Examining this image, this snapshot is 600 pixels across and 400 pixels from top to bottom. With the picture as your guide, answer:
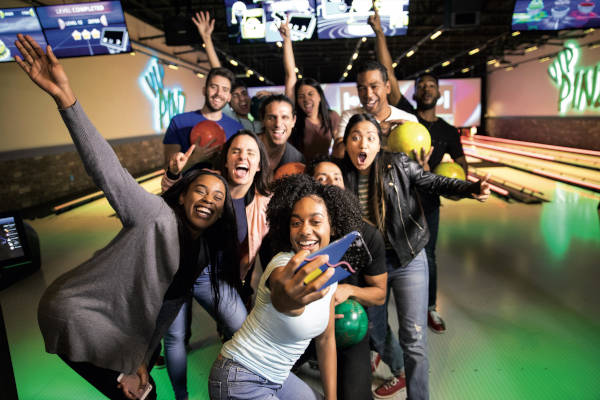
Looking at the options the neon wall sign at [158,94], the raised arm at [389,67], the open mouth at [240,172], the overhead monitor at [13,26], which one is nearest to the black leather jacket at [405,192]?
the open mouth at [240,172]

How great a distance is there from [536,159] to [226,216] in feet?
32.8

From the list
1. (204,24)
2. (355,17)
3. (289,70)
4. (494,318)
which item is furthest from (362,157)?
(355,17)

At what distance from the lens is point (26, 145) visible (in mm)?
6203

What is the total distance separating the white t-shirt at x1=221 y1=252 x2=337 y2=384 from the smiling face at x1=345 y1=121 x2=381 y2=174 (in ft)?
2.36

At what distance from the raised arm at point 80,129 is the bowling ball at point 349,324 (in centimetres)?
82

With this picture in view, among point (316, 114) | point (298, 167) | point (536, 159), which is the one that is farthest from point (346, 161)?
point (536, 159)

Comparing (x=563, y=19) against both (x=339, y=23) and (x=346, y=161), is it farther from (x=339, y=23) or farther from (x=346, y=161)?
(x=346, y=161)

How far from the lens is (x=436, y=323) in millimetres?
2367

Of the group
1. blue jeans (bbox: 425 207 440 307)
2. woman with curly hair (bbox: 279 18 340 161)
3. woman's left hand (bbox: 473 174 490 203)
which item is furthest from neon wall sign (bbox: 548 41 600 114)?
woman's left hand (bbox: 473 174 490 203)

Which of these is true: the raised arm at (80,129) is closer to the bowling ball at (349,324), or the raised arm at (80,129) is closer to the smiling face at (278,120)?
the bowling ball at (349,324)

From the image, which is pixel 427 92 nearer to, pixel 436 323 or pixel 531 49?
pixel 436 323

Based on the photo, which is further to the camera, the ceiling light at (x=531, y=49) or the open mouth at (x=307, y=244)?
the ceiling light at (x=531, y=49)

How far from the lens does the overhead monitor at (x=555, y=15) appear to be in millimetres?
3969

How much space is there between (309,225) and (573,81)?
36.2ft
